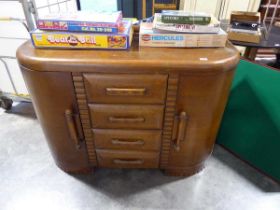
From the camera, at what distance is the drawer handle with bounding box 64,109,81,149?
2.76 ft

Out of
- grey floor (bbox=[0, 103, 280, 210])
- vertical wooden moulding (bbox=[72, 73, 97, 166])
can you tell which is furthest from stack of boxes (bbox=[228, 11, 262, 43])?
vertical wooden moulding (bbox=[72, 73, 97, 166])

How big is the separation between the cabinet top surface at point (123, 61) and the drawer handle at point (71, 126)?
0.65 feet

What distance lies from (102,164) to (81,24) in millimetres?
729

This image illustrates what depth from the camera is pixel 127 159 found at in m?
1.08

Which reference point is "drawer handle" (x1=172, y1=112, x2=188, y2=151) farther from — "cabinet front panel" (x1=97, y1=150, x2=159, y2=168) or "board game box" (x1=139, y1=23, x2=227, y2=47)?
"board game box" (x1=139, y1=23, x2=227, y2=47)

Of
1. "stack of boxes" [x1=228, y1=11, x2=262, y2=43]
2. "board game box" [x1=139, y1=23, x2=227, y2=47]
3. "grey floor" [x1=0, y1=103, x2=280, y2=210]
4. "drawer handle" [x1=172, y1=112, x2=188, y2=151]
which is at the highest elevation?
"board game box" [x1=139, y1=23, x2=227, y2=47]

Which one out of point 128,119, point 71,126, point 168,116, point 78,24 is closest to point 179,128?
point 168,116

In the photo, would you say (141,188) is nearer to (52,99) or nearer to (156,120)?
(156,120)

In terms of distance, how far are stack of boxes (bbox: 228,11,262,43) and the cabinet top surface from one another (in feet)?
2.14

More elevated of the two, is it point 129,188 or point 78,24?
point 78,24

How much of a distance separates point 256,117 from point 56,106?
1028mm

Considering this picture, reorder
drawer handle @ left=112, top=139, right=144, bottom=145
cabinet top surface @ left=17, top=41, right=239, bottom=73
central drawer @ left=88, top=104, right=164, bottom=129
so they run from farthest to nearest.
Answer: drawer handle @ left=112, top=139, right=144, bottom=145 < central drawer @ left=88, top=104, right=164, bottom=129 < cabinet top surface @ left=17, top=41, right=239, bottom=73

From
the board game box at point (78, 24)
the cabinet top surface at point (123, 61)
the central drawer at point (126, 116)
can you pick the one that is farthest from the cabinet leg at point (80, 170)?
the board game box at point (78, 24)

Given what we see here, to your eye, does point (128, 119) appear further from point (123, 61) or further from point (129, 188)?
point (129, 188)
